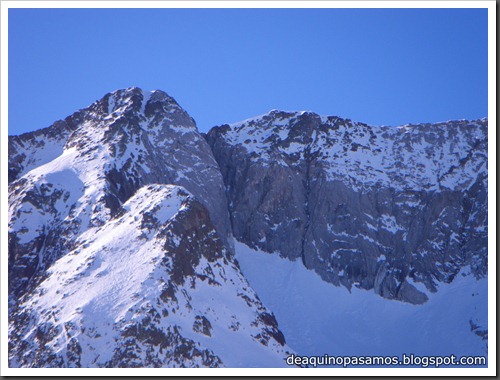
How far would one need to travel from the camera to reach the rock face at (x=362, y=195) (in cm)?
15500

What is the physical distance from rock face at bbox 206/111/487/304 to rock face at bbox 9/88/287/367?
2526 cm

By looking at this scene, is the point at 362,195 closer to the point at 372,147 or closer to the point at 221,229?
the point at 372,147

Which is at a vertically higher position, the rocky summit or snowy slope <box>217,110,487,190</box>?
snowy slope <box>217,110,487,190</box>

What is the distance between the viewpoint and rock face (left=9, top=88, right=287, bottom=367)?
91000 mm

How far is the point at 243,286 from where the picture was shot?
4077 inches

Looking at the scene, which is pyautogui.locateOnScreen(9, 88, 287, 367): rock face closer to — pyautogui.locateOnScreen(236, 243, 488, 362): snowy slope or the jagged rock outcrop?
the jagged rock outcrop

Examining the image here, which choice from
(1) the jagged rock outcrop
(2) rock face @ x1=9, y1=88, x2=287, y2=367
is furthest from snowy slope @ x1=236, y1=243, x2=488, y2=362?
(2) rock face @ x1=9, y1=88, x2=287, y2=367

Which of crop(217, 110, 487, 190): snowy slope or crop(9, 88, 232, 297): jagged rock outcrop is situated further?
crop(217, 110, 487, 190): snowy slope

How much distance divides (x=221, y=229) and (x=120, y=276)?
178ft

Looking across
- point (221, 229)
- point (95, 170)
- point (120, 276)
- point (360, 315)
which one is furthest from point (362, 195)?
point (120, 276)

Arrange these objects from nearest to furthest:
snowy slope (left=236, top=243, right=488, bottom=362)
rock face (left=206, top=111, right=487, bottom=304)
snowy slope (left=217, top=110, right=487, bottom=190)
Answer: snowy slope (left=236, top=243, right=488, bottom=362) < rock face (left=206, top=111, right=487, bottom=304) < snowy slope (left=217, top=110, right=487, bottom=190)

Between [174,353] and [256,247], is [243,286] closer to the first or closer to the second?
[174,353]

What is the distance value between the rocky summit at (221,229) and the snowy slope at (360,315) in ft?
1.26

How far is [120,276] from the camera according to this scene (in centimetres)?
9788
